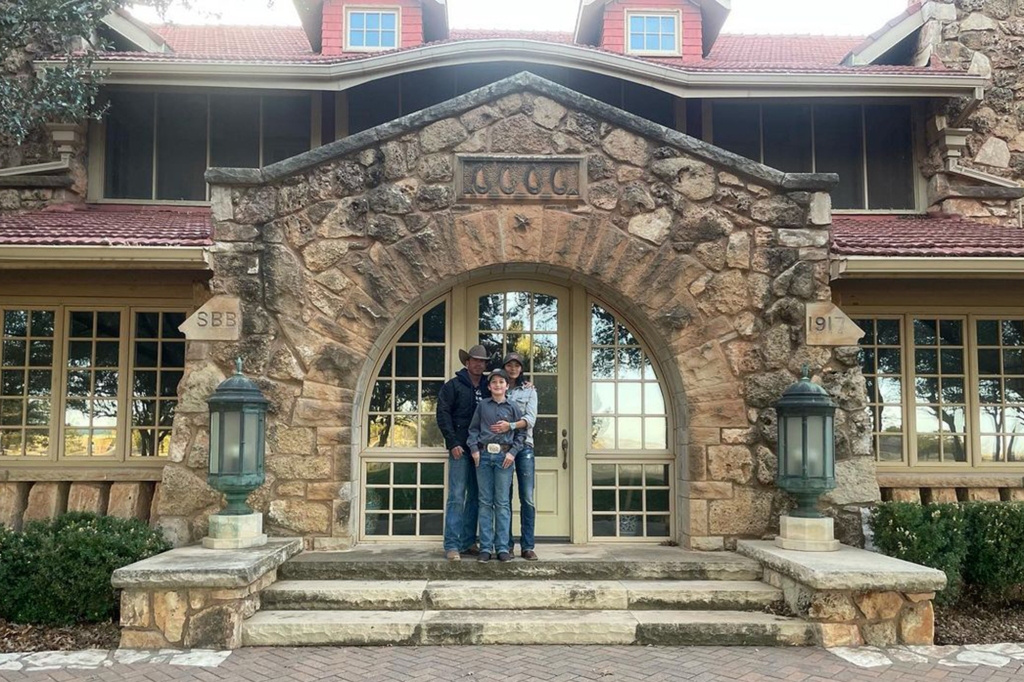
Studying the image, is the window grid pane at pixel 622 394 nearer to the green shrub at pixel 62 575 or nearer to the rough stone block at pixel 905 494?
the rough stone block at pixel 905 494

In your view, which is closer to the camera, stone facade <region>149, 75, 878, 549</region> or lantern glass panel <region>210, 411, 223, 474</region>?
lantern glass panel <region>210, 411, 223, 474</region>

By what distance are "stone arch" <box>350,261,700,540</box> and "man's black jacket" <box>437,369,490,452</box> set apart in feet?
2.66

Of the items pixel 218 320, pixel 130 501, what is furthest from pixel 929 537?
pixel 130 501

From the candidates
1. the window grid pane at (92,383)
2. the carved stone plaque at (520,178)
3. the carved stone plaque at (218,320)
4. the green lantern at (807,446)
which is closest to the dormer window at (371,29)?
the carved stone plaque at (520,178)

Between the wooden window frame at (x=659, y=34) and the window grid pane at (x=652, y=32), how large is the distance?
0.05 feet

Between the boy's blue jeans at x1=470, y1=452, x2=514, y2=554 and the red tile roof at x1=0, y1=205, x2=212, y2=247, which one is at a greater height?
the red tile roof at x1=0, y1=205, x2=212, y2=247

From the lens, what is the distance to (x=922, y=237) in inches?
300

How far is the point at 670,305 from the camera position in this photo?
684 centimetres

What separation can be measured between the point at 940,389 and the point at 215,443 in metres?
6.88

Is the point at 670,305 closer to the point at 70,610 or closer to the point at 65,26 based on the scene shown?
the point at 70,610

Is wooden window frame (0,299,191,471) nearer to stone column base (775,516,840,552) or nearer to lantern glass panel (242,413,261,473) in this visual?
lantern glass panel (242,413,261,473)

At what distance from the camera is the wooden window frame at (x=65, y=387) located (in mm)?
7453

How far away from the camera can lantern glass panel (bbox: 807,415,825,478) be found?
618 centimetres

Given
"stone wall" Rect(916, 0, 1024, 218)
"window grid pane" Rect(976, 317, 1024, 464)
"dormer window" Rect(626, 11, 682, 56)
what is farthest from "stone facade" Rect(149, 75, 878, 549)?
"dormer window" Rect(626, 11, 682, 56)
